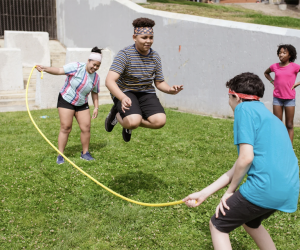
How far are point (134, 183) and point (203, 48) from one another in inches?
279

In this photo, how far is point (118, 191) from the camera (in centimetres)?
573

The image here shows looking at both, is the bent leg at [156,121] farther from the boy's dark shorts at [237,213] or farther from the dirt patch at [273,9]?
the dirt patch at [273,9]

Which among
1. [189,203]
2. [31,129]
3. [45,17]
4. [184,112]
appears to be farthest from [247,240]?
[45,17]

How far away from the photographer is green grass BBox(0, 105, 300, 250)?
14.5 feet

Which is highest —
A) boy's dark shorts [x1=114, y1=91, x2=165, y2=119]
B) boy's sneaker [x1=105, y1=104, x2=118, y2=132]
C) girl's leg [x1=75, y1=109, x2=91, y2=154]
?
boy's dark shorts [x1=114, y1=91, x2=165, y2=119]

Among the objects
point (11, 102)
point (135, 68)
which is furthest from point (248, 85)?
point (11, 102)

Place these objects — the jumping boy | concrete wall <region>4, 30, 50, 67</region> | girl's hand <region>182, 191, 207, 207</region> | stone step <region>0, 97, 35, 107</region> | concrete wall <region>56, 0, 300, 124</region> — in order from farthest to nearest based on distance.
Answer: concrete wall <region>4, 30, 50, 67</region> → stone step <region>0, 97, 35, 107</region> → concrete wall <region>56, 0, 300, 124</region> → the jumping boy → girl's hand <region>182, 191, 207, 207</region>

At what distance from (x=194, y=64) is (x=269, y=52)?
2.57m

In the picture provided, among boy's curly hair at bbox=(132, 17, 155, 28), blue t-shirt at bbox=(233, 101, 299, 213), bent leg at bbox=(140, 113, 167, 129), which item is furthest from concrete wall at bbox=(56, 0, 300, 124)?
blue t-shirt at bbox=(233, 101, 299, 213)

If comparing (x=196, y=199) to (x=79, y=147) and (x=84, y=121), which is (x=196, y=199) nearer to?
(x=84, y=121)

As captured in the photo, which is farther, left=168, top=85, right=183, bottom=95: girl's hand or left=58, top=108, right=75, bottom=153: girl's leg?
left=58, top=108, right=75, bottom=153: girl's leg

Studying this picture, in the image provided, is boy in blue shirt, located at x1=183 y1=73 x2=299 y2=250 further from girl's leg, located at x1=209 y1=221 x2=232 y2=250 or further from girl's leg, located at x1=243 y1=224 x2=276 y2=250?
girl's leg, located at x1=243 y1=224 x2=276 y2=250

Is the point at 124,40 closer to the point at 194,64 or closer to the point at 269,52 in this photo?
the point at 194,64

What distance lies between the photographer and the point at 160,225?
15.5 ft
